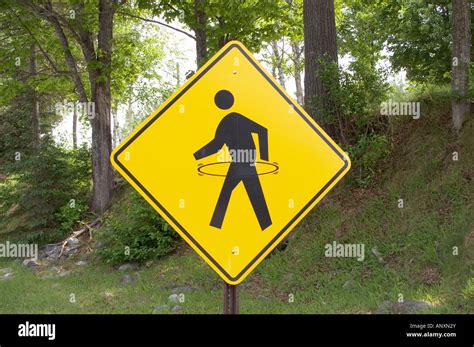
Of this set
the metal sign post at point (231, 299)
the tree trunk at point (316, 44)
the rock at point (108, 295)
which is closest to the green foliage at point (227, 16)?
the tree trunk at point (316, 44)

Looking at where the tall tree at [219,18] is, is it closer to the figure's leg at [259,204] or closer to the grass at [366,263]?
the grass at [366,263]

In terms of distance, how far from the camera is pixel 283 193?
10.6 feet

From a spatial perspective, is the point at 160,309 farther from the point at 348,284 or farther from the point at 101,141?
the point at 101,141

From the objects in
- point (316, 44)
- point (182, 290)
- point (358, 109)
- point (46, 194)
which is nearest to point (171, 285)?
point (182, 290)

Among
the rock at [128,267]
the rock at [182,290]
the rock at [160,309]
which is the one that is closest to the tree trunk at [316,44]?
the rock at [182,290]

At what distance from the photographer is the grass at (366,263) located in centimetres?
754

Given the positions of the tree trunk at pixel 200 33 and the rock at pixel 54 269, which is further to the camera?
the tree trunk at pixel 200 33

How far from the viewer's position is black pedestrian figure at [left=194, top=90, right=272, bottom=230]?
3162mm

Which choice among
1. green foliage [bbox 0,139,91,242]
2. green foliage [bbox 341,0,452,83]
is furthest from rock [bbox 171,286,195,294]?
green foliage [bbox 341,0,452,83]

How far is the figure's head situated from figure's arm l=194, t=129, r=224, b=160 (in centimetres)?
18

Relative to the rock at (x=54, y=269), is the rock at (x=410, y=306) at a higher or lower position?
higher

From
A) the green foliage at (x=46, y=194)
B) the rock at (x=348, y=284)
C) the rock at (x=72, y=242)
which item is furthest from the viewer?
the green foliage at (x=46, y=194)

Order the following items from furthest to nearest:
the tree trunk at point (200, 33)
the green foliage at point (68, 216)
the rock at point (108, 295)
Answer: the green foliage at point (68, 216) → the tree trunk at point (200, 33) → the rock at point (108, 295)

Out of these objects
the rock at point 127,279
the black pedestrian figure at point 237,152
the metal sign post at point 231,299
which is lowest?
the rock at point 127,279
